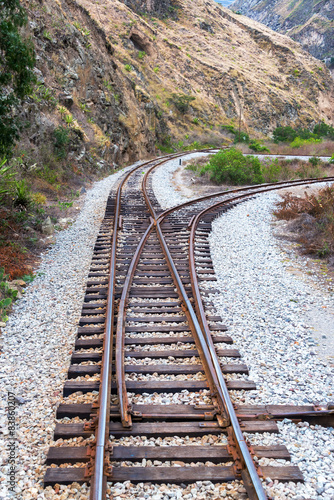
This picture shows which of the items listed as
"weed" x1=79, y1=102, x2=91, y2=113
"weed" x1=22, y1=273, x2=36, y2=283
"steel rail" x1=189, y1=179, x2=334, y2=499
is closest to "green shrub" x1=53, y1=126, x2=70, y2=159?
"weed" x1=79, y1=102, x2=91, y2=113

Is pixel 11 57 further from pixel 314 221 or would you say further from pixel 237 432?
pixel 314 221

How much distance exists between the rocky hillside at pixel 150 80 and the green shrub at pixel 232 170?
285 inches

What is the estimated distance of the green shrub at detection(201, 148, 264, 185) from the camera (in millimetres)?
18656

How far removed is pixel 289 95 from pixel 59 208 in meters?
67.4

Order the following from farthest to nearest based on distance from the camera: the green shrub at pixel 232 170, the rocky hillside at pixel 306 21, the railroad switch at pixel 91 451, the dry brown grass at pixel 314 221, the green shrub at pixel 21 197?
the rocky hillside at pixel 306 21
the green shrub at pixel 232 170
the green shrub at pixel 21 197
the dry brown grass at pixel 314 221
the railroad switch at pixel 91 451

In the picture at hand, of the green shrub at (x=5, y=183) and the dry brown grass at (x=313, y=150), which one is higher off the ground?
the dry brown grass at (x=313, y=150)

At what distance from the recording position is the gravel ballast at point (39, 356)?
10.2 ft

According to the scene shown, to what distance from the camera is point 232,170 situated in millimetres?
18562

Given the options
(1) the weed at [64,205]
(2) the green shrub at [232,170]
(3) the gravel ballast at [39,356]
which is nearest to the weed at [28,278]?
(3) the gravel ballast at [39,356]

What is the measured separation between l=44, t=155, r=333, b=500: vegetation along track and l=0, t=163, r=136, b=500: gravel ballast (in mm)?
148

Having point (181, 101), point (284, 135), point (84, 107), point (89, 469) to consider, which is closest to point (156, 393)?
point (89, 469)

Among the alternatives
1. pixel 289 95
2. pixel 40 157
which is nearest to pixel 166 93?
pixel 289 95

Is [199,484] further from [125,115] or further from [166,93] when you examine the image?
[166,93]

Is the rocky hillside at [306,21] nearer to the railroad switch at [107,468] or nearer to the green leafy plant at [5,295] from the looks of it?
the green leafy plant at [5,295]
